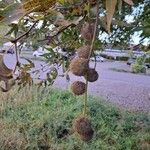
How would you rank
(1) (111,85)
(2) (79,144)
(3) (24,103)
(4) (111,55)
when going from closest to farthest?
(4) (111,55) < (2) (79,144) < (3) (24,103) < (1) (111,85)

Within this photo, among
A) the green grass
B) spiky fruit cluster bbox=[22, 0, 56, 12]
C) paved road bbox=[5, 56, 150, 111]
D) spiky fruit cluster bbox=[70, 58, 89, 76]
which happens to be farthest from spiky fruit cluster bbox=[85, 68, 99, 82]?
paved road bbox=[5, 56, 150, 111]

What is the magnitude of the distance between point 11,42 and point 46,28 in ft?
1.04

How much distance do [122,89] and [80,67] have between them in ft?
35.5

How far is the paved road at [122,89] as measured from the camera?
883cm

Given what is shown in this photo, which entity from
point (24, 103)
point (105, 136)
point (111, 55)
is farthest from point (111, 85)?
point (111, 55)

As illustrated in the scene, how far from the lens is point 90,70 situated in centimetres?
61

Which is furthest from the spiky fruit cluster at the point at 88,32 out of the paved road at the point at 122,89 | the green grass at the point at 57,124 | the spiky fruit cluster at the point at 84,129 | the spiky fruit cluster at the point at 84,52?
the paved road at the point at 122,89

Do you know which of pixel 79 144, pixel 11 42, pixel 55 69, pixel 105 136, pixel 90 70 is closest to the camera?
pixel 90 70

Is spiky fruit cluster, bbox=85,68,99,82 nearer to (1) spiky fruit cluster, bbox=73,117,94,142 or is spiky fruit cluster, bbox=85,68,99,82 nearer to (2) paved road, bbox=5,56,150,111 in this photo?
(1) spiky fruit cluster, bbox=73,117,94,142

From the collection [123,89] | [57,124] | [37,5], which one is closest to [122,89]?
[123,89]

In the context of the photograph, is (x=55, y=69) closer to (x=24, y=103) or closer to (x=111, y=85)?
(x=24, y=103)

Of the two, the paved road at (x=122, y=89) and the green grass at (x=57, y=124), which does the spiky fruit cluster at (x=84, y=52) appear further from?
the paved road at (x=122, y=89)

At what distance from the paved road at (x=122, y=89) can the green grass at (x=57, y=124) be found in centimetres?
118

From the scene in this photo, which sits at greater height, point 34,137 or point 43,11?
point 43,11
